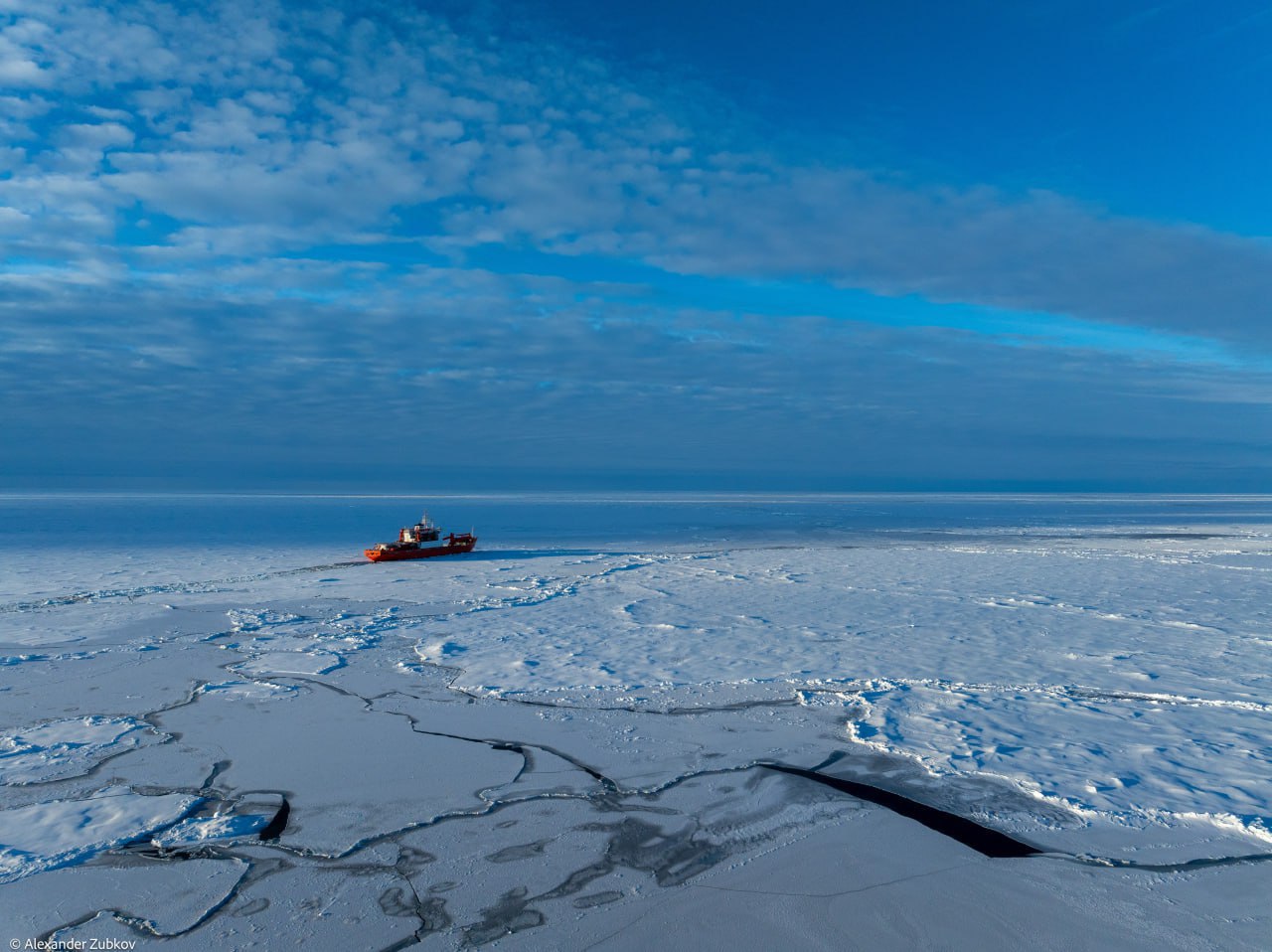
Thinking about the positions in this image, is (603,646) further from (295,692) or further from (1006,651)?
(1006,651)

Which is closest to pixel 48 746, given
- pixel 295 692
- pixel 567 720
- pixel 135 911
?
pixel 295 692

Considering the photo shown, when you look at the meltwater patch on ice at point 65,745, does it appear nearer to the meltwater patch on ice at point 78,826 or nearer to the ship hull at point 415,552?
the meltwater patch on ice at point 78,826

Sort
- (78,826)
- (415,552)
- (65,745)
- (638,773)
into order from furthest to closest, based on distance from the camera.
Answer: (415,552) → (65,745) → (638,773) → (78,826)

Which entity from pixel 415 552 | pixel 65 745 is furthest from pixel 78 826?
pixel 415 552

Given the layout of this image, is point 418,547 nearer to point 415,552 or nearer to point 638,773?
point 415,552

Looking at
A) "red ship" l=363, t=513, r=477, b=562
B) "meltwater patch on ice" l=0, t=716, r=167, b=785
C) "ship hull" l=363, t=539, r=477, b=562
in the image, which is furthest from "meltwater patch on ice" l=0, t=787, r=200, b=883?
"red ship" l=363, t=513, r=477, b=562

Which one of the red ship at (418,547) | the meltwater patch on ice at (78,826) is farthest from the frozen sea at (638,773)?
the red ship at (418,547)
